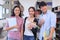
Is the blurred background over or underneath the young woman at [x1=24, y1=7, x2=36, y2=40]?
over

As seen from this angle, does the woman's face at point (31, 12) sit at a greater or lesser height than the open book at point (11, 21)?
greater

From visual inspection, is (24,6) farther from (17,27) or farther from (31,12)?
(17,27)

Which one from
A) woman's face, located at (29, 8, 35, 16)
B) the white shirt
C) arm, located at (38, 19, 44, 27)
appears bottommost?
the white shirt

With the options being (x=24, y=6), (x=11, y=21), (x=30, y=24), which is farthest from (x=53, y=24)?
(x=11, y=21)

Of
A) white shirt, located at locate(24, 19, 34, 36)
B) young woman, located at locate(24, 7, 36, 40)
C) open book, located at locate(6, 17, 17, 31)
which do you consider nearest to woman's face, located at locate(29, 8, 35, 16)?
young woman, located at locate(24, 7, 36, 40)

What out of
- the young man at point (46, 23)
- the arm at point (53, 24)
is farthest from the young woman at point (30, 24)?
the arm at point (53, 24)

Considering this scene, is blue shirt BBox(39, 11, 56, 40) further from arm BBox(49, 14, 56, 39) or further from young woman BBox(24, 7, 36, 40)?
young woman BBox(24, 7, 36, 40)

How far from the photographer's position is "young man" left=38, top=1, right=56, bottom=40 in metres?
2.83

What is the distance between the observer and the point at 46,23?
2846 mm

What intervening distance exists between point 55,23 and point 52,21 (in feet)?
0.17

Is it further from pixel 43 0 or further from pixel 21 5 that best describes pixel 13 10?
pixel 43 0

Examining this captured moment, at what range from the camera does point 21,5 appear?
2.87m

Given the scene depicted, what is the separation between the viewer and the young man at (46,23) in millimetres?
2826

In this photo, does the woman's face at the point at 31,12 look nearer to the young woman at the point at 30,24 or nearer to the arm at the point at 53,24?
the young woman at the point at 30,24
